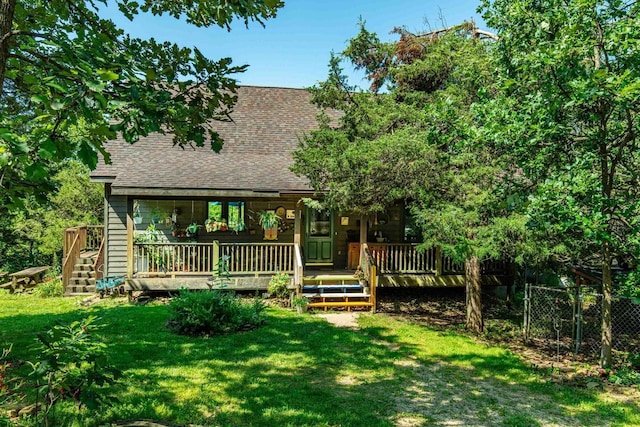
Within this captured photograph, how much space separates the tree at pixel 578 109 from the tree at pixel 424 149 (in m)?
0.83

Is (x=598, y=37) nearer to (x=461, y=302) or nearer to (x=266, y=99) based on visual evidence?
(x=461, y=302)

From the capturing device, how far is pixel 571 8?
18.7 feet

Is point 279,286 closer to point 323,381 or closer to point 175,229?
point 175,229

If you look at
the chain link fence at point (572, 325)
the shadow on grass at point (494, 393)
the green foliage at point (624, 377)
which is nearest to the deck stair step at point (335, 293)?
the shadow on grass at point (494, 393)

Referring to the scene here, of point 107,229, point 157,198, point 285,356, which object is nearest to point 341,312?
point 285,356

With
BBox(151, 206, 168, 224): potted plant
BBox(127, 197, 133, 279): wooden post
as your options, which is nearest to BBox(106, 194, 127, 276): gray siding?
BBox(151, 206, 168, 224): potted plant

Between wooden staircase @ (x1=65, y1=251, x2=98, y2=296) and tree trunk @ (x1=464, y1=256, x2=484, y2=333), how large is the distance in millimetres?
11194

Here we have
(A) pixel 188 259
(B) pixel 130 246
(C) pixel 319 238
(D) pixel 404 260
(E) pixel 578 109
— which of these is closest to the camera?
(E) pixel 578 109

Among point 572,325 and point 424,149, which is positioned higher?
point 424,149

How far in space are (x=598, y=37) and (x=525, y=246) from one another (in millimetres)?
3574

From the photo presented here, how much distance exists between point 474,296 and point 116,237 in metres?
10.8

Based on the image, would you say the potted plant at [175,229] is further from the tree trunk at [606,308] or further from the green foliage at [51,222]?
the tree trunk at [606,308]

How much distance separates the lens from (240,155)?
14469 mm

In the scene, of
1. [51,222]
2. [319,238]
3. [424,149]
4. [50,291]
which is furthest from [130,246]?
[51,222]
